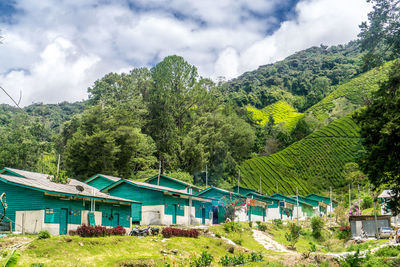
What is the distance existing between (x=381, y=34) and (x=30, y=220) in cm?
2107

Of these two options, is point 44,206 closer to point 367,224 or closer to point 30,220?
point 30,220

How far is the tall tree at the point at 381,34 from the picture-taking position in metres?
18.8

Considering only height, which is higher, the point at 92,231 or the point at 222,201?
the point at 222,201

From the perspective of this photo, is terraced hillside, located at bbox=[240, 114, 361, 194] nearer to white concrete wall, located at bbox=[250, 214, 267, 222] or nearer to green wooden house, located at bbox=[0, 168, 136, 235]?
white concrete wall, located at bbox=[250, 214, 267, 222]

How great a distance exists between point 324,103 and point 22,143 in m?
99.7

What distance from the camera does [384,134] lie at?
16.2 m

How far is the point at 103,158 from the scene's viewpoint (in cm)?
4878

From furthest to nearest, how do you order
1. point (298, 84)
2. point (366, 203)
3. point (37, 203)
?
point (298, 84) < point (366, 203) < point (37, 203)

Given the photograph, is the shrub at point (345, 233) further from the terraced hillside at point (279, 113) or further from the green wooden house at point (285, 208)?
the terraced hillside at point (279, 113)

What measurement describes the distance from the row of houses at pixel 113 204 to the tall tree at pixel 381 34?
1780cm

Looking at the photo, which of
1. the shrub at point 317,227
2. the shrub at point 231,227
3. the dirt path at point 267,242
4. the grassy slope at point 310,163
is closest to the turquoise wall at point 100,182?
the shrub at point 231,227

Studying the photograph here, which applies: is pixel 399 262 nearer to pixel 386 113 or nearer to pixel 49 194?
pixel 386 113

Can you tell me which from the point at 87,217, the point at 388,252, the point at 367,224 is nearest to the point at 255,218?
the point at 367,224

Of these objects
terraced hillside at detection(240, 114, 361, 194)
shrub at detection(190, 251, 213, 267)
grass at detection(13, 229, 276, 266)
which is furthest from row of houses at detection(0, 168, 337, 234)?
terraced hillside at detection(240, 114, 361, 194)
